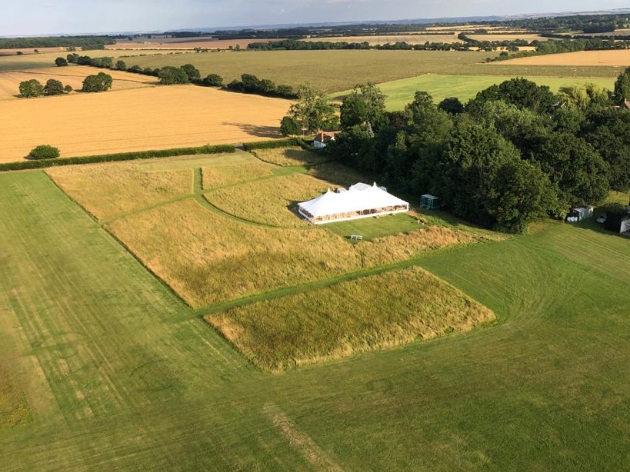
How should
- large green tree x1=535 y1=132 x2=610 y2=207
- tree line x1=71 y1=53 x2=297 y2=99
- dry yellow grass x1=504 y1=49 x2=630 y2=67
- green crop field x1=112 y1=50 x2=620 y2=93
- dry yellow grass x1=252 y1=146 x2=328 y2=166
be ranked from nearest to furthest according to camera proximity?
large green tree x1=535 y1=132 x2=610 y2=207, dry yellow grass x1=252 y1=146 x2=328 y2=166, tree line x1=71 y1=53 x2=297 y2=99, green crop field x1=112 y1=50 x2=620 y2=93, dry yellow grass x1=504 y1=49 x2=630 y2=67

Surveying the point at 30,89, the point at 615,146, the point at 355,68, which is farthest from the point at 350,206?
the point at 355,68

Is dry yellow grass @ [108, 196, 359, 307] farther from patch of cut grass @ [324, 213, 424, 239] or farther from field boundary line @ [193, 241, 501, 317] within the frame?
patch of cut grass @ [324, 213, 424, 239]

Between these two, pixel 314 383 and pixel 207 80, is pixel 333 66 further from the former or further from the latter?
pixel 314 383

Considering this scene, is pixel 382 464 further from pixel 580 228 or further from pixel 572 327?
pixel 580 228

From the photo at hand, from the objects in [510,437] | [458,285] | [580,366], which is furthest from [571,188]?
[510,437]

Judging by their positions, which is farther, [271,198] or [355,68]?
[355,68]

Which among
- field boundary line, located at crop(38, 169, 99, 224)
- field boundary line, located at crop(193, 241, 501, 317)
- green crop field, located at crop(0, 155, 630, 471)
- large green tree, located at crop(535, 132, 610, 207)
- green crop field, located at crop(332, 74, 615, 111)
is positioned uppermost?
green crop field, located at crop(332, 74, 615, 111)

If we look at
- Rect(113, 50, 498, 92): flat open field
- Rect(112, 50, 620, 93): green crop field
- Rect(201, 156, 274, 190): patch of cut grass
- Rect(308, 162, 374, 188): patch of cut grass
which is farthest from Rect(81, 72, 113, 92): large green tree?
Rect(308, 162, 374, 188): patch of cut grass
